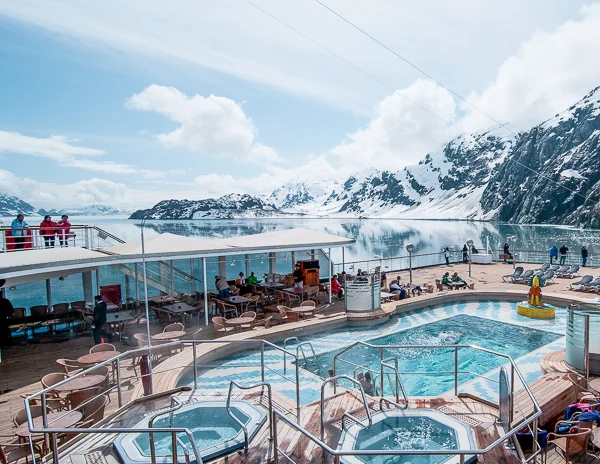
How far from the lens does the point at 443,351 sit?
10.2 metres

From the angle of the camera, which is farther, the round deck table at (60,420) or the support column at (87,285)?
the support column at (87,285)

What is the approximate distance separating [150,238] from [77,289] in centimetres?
3528

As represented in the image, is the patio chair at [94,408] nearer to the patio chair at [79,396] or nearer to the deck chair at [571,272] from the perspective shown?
the patio chair at [79,396]

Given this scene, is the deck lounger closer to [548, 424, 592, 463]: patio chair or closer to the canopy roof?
the canopy roof

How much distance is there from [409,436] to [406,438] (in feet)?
0.18

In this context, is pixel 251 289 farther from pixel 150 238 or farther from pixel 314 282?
pixel 150 238

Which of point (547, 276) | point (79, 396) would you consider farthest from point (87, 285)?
point (547, 276)

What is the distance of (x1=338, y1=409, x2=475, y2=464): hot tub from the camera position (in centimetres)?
469

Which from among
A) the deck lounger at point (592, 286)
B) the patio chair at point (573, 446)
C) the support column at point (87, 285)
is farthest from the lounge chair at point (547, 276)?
the support column at point (87, 285)

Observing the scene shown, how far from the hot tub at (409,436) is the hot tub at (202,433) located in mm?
1196

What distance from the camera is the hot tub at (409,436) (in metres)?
4.69

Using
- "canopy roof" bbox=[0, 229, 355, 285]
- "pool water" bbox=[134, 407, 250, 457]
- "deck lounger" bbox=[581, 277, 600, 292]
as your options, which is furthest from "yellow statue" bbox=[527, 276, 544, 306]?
"pool water" bbox=[134, 407, 250, 457]

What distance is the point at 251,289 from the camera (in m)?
14.4

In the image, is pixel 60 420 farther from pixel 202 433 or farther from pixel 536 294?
pixel 536 294
